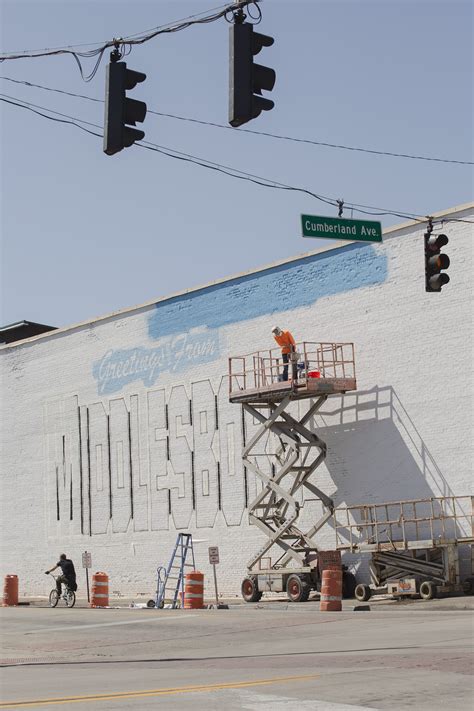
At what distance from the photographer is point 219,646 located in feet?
68.5

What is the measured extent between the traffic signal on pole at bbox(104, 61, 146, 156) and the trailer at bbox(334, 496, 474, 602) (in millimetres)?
17751

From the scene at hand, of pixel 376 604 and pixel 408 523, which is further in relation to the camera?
pixel 408 523

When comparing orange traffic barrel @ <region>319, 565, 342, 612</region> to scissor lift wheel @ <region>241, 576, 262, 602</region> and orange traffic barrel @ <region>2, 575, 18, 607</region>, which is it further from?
orange traffic barrel @ <region>2, 575, 18, 607</region>

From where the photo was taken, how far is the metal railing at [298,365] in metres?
33.4

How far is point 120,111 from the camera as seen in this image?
14102 mm

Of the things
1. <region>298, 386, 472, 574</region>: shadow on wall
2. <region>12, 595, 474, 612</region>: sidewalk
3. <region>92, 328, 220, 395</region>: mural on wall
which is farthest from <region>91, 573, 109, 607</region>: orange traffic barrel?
<region>92, 328, 220, 395</region>: mural on wall

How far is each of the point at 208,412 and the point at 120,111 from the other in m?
25.3

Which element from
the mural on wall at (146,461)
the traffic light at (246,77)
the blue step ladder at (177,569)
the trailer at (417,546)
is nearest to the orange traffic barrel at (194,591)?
the blue step ladder at (177,569)

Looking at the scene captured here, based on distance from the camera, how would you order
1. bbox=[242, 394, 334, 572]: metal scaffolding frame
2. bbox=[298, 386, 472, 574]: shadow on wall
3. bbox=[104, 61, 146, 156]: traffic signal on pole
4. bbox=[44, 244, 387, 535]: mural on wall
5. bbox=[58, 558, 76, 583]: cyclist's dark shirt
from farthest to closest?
bbox=[44, 244, 387, 535]: mural on wall < bbox=[58, 558, 76, 583]: cyclist's dark shirt < bbox=[242, 394, 334, 572]: metal scaffolding frame < bbox=[298, 386, 472, 574]: shadow on wall < bbox=[104, 61, 146, 156]: traffic signal on pole

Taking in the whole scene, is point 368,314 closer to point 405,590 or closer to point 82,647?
point 405,590

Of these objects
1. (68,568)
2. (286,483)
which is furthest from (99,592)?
(286,483)

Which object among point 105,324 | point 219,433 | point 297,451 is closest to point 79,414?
point 105,324

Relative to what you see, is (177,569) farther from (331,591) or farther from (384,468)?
(331,591)

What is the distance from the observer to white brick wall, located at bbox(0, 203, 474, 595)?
31.9 metres
